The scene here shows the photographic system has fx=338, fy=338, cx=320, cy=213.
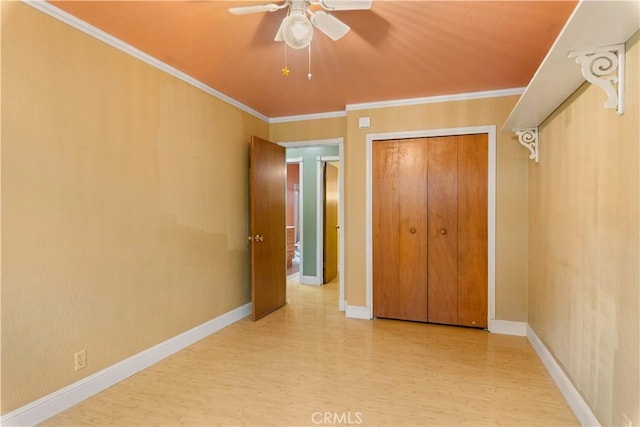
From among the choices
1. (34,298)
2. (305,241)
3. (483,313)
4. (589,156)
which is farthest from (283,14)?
(305,241)

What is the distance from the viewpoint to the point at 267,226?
12.7 feet

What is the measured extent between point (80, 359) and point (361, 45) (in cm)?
274

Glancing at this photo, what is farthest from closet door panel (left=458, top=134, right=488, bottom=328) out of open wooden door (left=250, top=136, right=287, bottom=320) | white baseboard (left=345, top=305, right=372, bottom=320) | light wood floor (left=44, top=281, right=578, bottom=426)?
open wooden door (left=250, top=136, right=287, bottom=320)

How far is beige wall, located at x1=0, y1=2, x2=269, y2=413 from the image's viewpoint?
1.80 meters

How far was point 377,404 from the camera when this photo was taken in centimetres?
210

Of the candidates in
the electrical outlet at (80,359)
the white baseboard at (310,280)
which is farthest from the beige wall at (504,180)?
the electrical outlet at (80,359)

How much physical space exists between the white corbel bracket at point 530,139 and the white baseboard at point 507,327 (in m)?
1.56

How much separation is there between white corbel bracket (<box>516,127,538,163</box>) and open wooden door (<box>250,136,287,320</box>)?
249 cm

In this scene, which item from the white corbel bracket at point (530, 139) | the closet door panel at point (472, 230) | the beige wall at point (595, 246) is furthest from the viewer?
the closet door panel at point (472, 230)

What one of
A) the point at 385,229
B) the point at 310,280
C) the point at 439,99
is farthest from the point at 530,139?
the point at 310,280

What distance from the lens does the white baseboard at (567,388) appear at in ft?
5.94

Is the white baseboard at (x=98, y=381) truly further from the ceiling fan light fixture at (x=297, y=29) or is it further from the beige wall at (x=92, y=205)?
the ceiling fan light fixture at (x=297, y=29)

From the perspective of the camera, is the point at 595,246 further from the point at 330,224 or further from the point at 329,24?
the point at 330,224

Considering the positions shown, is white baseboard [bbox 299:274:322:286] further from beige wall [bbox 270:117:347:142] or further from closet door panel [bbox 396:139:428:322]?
beige wall [bbox 270:117:347:142]
